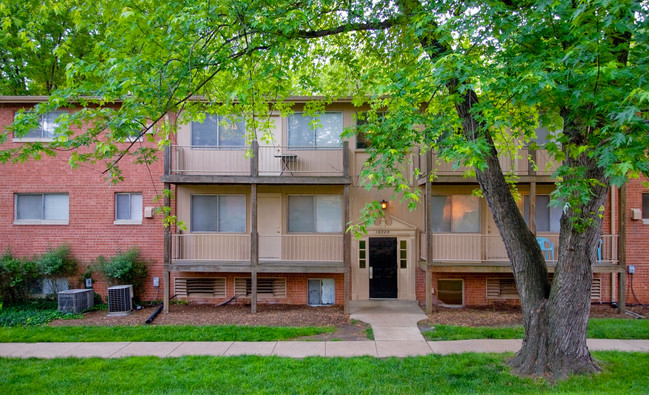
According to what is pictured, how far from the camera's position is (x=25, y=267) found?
11.0 m

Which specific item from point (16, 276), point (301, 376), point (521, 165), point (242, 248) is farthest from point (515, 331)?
point (16, 276)

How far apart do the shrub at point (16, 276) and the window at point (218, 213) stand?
459 cm

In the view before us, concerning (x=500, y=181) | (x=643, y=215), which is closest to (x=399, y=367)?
(x=500, y=181)

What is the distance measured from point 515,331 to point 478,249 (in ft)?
9.72

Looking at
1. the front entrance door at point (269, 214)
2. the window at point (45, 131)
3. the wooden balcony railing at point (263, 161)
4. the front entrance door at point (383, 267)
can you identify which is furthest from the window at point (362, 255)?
the window at point (45, 131)

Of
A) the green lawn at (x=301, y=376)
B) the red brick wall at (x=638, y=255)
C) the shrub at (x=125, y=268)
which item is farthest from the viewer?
the red brick wall at (x=638, y=255)

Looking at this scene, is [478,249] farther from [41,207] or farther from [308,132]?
[41,207]

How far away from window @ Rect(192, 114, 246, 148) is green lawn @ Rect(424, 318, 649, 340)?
7.38 m

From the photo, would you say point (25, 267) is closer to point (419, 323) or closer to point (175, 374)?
→ point (175, 374)

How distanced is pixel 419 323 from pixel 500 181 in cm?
454

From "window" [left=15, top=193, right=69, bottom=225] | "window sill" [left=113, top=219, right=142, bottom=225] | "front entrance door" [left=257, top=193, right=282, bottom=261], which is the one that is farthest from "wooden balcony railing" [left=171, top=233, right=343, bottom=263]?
"window" [left=15, top=193, right=69, bottom=225]

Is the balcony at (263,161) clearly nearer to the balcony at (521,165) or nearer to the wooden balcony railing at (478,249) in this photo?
the balcony at (521,165)

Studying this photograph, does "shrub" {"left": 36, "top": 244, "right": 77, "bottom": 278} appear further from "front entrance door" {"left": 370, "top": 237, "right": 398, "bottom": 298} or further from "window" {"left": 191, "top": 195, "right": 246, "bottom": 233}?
"front entrance door" {"left": 370, "top": 237, "right": 398, "bottom": 298}

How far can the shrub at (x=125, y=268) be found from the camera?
10.9 meters
